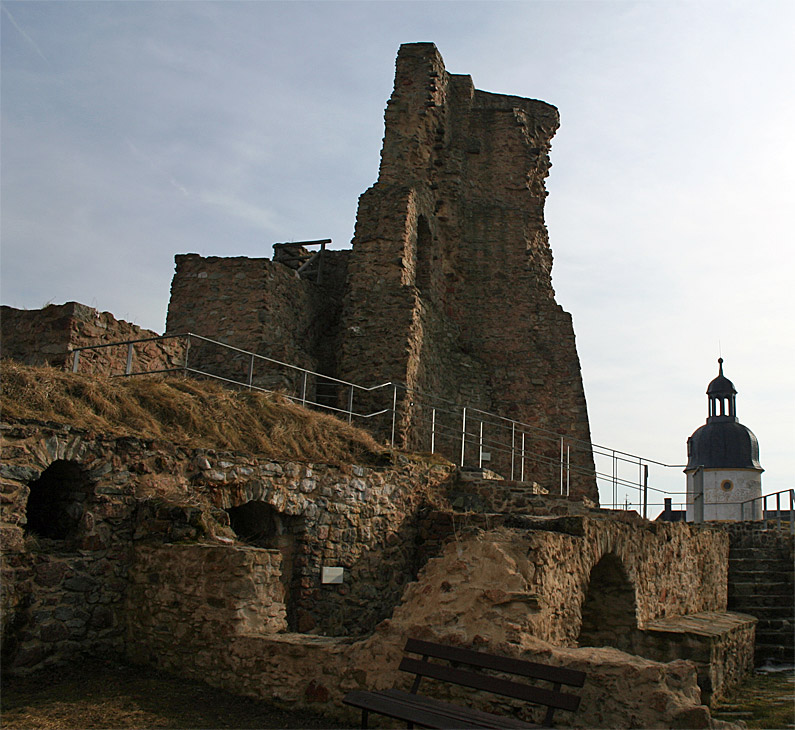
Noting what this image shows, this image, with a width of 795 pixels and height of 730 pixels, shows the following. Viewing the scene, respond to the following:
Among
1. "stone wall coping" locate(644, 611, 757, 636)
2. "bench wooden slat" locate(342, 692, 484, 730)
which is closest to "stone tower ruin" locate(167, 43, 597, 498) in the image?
"stone wall coping" locate(644, 611, 757, 636)

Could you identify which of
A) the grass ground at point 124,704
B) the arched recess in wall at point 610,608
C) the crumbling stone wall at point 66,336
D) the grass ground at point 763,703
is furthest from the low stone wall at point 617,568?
the crumbling stone wall at point 66,336

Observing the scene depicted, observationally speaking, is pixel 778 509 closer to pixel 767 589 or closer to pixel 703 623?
pixel 767 589

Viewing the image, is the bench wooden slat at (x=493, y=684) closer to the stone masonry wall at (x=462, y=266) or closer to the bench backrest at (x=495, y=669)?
the bench backrest at (x=495, y=669)

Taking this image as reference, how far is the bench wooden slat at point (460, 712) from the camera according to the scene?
491cm

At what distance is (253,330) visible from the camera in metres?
15.1

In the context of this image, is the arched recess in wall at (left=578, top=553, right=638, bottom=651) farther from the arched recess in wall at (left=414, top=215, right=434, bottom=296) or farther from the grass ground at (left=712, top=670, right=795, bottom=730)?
the arched recess in wall at (left=414, top=215, right=434, bottom=296)

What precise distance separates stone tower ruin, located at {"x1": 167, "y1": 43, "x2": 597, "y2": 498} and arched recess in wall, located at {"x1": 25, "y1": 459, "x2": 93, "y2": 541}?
7.39m

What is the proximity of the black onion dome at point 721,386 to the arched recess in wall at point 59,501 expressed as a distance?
48568 mm

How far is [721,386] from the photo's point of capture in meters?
50.6

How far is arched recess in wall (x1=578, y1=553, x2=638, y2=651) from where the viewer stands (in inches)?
373

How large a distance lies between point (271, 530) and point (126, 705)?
12.0 ft

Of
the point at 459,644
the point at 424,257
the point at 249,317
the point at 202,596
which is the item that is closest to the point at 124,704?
the point at 202,596

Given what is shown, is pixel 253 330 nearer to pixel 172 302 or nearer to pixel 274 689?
pixel 172 302

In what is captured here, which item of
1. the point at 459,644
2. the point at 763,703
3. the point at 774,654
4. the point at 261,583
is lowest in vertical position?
the point at 763,703
